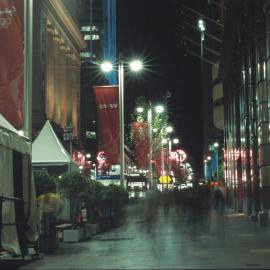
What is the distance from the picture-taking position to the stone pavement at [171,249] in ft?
45.4

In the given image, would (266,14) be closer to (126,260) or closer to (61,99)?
(126,260)

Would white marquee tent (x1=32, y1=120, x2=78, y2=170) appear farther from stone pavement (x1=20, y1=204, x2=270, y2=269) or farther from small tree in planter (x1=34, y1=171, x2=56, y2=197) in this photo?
small tree in planter (x1=34, y1=171, x2=56, y2=197)

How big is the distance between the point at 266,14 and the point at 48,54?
46.6m

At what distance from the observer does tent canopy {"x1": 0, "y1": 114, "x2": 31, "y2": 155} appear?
11.4m

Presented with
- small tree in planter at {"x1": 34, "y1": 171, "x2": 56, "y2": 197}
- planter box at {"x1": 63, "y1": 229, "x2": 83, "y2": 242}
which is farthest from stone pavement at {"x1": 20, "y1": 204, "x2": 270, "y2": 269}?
small tree in planter at {"x1": 34, "y1": 171, "x2": 56, "y2": 197}

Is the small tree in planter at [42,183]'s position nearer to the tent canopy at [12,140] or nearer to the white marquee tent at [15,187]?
the white marquee tent at [15,187]

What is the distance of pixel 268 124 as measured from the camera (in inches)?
976

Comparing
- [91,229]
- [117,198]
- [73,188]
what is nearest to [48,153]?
[73,188]

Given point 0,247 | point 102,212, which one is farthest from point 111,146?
point 0,247

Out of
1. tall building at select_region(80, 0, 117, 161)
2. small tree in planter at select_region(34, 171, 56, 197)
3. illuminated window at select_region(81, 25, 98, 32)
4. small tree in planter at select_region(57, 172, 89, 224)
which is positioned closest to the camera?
small tree in planter at select_region(34, 171, 56, 197)

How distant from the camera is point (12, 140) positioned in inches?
473

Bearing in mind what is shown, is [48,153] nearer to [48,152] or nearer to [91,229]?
[48,152]

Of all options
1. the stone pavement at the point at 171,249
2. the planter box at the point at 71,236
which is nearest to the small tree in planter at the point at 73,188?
the planter box at the point at 71,236

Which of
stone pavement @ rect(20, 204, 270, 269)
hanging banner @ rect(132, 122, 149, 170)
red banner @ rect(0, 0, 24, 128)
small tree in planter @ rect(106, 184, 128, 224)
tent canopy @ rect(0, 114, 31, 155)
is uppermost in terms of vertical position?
hanging banner @ rect(132, 122, 149, 170)
